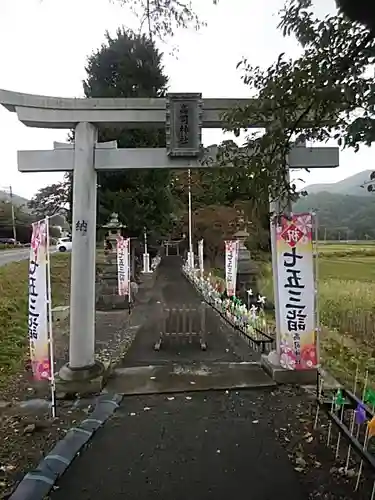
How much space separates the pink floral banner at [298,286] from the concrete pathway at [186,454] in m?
0.68

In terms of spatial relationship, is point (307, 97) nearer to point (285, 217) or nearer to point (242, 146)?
point (242, 146)

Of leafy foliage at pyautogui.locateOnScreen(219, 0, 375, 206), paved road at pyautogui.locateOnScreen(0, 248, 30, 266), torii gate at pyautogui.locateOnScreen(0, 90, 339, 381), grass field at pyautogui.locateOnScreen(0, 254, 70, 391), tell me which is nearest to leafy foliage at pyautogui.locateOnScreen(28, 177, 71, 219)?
paved road at pyautogui.locateOnScreen(0, 248, 30, 266)

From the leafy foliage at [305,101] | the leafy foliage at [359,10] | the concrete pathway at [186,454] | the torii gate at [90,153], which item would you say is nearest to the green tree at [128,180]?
the torii gate at [90,153]

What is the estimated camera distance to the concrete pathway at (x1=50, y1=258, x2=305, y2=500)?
3.14 m

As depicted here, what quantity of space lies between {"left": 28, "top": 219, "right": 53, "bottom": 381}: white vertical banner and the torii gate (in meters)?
0.69

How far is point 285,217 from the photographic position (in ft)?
16.7

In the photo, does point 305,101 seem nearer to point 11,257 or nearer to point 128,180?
point 128,180

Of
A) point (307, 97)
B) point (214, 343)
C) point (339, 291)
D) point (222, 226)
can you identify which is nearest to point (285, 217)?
point (307, 97)

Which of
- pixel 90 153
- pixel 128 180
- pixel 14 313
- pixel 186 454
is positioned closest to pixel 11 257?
pixel 128 180

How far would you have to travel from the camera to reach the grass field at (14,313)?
24.7 feet

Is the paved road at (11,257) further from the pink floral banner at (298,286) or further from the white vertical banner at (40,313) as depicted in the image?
the pink floral banner at (298,286)

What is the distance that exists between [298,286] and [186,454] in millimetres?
2304

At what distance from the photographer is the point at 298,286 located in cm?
505

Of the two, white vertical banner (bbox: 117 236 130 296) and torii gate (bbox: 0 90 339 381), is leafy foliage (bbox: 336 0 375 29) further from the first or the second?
white vertical banner (bbox: 117 236 130 296)
